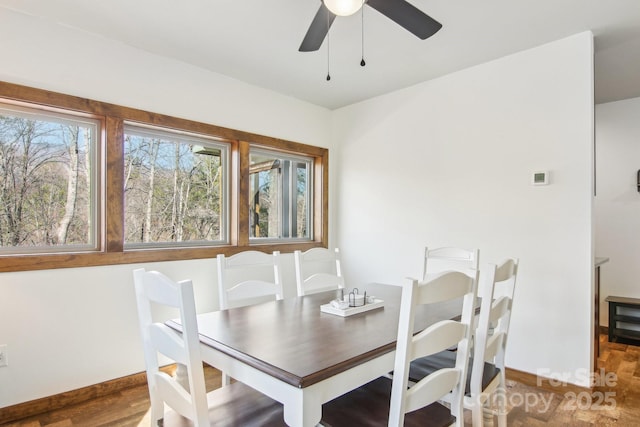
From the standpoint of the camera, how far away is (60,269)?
2.32 metres

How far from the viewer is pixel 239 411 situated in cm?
138

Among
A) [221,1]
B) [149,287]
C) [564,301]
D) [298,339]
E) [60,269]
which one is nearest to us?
→ [149,287]

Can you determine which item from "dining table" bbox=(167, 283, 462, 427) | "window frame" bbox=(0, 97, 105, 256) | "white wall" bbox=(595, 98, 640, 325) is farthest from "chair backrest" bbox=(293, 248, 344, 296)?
"white wall" bbox=(595, 98, 640, 325)

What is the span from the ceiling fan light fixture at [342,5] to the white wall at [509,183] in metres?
1.76

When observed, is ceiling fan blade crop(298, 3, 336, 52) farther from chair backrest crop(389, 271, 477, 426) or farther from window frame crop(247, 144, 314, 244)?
window frame crop(247, 144, 314, 244)

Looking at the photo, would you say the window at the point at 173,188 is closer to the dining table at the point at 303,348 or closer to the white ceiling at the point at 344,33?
the white ceiling at the point at 344,33

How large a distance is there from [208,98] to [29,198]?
1.47 meters

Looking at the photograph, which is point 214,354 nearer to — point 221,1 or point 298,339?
point 298,339

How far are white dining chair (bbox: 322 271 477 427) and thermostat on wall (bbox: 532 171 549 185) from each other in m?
1.74

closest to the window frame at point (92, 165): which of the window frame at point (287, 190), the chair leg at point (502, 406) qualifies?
the window frame at point (287, 190)

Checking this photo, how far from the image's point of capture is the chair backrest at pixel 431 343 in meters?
1.14

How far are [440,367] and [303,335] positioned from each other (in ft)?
2.53

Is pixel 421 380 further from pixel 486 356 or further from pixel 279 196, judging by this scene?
pixel 279 196

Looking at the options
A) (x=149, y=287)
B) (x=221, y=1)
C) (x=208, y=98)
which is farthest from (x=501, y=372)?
(x=208, y=98)
